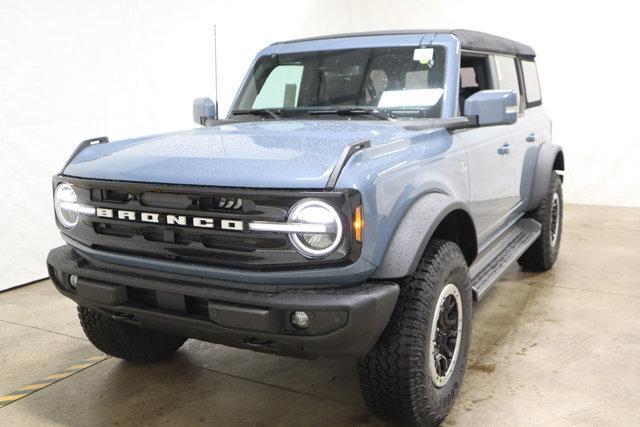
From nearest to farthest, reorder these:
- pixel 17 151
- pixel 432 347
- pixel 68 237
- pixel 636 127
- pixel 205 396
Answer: pixel 432 347 → pixel 68 237 → pixel 205 396 → pixel 17 151 → pixel 636 127

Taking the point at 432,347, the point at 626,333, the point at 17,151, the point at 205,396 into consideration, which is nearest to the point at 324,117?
the point at 432,347

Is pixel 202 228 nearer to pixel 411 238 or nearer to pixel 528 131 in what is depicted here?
pixel 411 238

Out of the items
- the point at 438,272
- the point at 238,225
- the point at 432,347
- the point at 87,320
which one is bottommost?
the point at 87,320

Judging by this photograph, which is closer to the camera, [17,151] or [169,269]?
[169,269]

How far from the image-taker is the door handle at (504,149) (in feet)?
10.4

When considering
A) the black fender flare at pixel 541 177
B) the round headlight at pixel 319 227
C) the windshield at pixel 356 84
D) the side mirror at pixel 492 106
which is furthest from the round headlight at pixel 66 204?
the black fender flare at pixel 541 177

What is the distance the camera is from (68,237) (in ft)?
7.63

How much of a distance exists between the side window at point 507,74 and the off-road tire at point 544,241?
68 cm

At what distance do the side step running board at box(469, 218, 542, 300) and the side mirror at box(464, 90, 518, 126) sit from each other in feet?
2.53

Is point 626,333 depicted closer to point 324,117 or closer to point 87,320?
point 324,117

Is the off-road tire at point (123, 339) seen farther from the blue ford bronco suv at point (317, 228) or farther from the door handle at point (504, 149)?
the door handle at point (504, 149)

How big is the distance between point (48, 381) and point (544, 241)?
10.5 ft

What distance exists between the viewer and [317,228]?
5.84ft

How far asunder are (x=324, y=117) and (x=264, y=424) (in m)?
1.39
